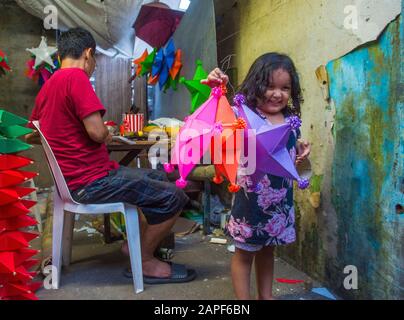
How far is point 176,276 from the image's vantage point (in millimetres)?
2234

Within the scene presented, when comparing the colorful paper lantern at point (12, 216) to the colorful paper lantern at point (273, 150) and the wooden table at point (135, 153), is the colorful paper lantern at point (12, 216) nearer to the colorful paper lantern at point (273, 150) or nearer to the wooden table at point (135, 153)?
the wooden table at point (135, 153)

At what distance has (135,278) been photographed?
2.08m

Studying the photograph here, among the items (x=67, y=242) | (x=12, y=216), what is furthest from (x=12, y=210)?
(x=67, y=242)

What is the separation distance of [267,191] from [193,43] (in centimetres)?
225

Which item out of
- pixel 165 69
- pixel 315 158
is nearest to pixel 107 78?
pixel 165 69

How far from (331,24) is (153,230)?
1.48 m

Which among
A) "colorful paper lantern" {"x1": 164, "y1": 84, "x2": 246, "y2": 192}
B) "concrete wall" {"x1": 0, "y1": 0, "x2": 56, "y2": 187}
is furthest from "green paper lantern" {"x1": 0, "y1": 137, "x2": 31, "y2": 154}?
"concrete wall" {"x1": 0, "y1": 0, "x2": 56, "y2": 187}

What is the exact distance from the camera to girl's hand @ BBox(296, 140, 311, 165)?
5.33 feet

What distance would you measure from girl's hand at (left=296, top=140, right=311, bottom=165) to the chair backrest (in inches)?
48.4

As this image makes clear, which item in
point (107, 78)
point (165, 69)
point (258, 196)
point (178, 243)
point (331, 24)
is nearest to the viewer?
point (258, 196)

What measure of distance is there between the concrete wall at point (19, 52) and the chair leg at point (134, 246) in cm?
331

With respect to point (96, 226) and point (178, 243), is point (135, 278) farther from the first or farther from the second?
point (96, 226)

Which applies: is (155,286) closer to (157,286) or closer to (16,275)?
(157,286)
